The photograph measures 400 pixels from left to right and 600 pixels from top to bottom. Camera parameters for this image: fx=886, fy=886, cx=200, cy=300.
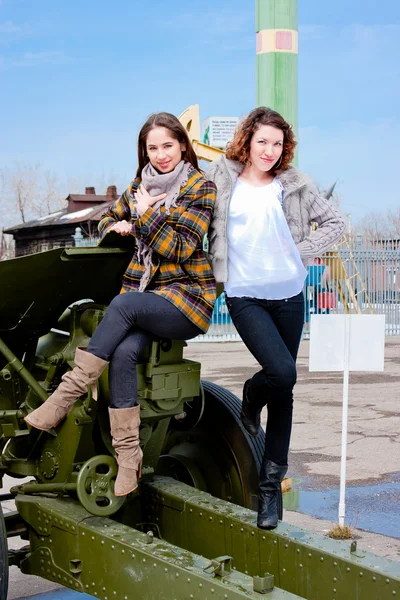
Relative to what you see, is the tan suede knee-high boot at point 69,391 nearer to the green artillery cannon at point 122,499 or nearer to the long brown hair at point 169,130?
the green artillery cannon at point 122,499

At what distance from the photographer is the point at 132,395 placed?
3.18 m

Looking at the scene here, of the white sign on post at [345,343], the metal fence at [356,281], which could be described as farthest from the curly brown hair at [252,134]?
the metal fence at [356,281]

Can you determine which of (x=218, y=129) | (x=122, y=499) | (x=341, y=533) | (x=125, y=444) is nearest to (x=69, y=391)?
(x=125, y=444)

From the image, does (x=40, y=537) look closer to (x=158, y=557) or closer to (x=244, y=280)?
(x=158, y=557)

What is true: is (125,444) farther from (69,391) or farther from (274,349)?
(274,349)


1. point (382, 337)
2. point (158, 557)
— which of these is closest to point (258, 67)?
point (382, 337)

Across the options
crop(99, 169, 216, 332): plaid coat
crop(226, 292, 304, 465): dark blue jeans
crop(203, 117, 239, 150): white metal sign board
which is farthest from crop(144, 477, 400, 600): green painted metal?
crop(203, 117, 239, 150): white metal sign board

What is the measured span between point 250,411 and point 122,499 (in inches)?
26.3

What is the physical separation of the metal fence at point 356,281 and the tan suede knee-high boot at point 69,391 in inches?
573

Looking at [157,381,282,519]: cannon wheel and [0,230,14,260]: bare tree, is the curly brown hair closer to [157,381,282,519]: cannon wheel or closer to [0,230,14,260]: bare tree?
[157,381,282,519]: cannon wheel

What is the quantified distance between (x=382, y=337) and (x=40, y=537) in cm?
233

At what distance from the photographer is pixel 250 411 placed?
3609mm

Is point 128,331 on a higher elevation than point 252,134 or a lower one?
lower

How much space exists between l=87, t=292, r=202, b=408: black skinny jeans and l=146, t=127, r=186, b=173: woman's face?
0.51m
